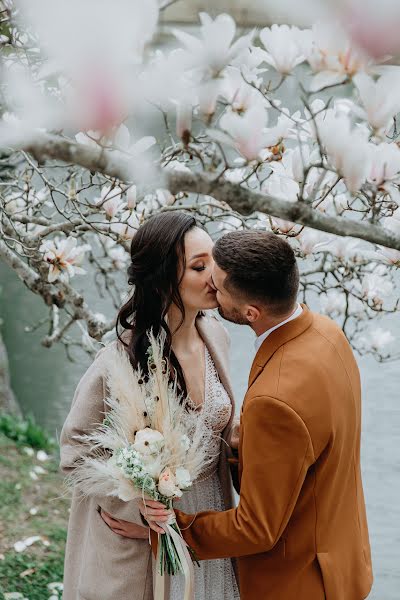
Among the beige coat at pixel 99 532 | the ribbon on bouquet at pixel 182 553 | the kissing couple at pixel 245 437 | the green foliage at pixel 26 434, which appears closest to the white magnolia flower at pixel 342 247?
the kissing couple at pixel 245 437

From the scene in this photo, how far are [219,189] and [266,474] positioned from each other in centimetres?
86

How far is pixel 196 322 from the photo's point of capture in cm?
221

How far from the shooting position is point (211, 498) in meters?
2.08

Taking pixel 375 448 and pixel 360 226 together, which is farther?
pixel 375 448

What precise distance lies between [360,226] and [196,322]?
1.20m

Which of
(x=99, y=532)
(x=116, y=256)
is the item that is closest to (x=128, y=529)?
(x=99, y=532)

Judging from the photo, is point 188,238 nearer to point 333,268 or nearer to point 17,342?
point 333,268

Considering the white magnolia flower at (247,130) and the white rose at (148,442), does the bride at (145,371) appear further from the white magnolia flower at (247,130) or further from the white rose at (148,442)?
the white magnolia flower at (247,130)

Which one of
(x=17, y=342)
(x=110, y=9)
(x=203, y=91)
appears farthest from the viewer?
(x=17, y=342)

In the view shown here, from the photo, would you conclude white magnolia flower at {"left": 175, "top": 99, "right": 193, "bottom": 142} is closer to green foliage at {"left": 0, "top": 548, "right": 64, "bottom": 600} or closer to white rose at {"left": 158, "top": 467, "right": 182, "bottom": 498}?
white rose at {"left": 158, "top": 467, "right": 182, "bottom": 498}

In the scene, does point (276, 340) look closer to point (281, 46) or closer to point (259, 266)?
point (259, 266)

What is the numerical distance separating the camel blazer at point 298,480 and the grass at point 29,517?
2124 millimetres

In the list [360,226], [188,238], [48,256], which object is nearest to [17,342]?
[48,256]

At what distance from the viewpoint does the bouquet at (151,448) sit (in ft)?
5.37
